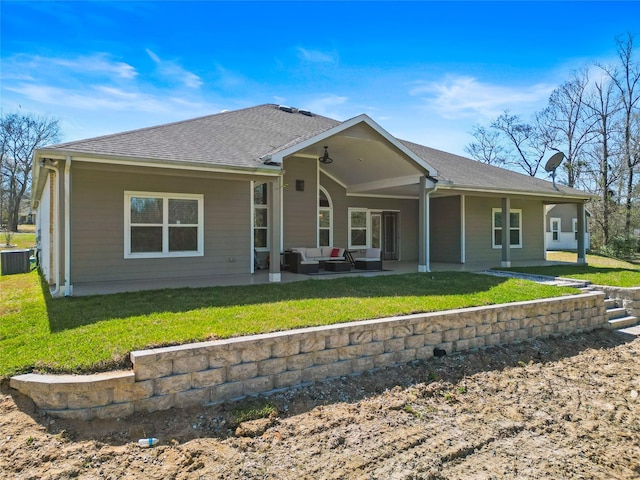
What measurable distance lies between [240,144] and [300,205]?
9.88ft

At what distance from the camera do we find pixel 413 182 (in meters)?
11.4

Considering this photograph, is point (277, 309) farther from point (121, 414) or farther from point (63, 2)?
point (63, 2)

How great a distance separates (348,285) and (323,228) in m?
5.10

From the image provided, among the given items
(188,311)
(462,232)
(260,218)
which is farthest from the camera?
(462,232)

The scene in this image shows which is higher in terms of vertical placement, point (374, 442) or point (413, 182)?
point (413, 182)

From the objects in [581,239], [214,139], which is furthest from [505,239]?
[214,139]

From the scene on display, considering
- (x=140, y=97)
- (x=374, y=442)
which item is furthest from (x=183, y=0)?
(x=374, y=442)

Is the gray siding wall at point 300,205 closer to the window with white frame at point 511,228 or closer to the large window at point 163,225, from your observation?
the large window at point 163,225

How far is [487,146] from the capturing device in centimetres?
3591

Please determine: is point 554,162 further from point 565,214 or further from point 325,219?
point 565,214

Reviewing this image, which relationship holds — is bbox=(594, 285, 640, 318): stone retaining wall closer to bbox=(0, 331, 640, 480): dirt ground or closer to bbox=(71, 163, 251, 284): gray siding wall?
bbox=(0, 331, 640, 480): dirt ground

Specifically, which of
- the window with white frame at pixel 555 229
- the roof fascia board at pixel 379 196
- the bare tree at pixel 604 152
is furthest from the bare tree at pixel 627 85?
the roof fascia board at pixel 379 196

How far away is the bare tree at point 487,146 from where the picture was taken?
35.4m

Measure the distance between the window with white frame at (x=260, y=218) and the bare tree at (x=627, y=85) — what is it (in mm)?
24311
